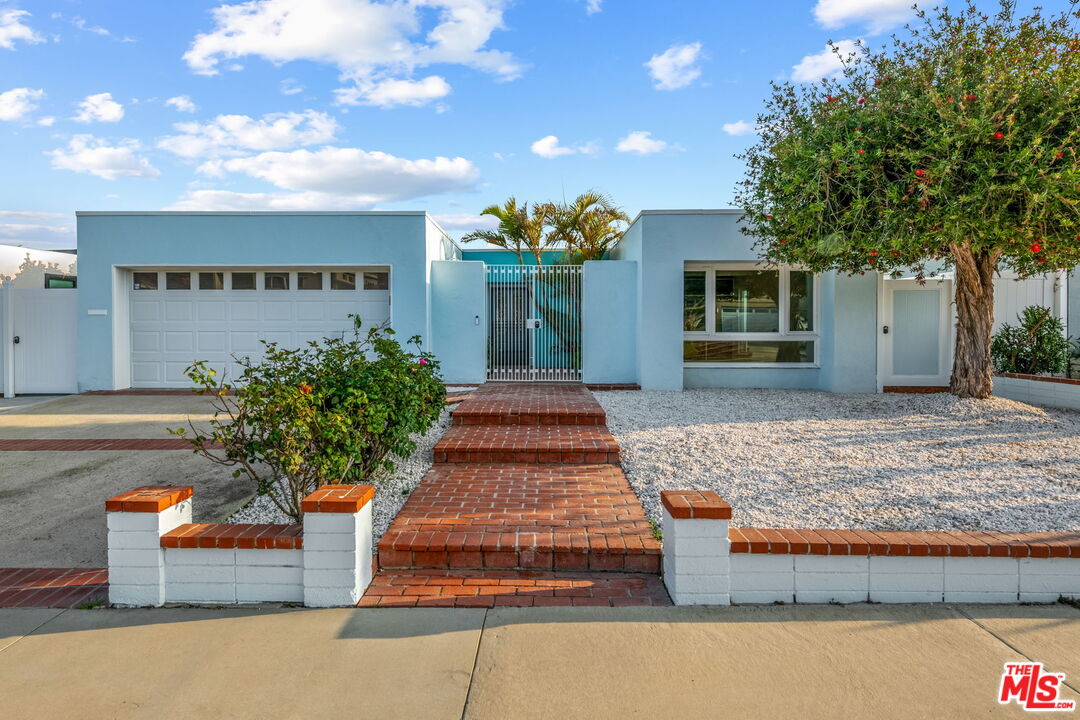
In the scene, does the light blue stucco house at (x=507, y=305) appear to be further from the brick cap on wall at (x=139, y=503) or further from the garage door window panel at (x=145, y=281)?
the brick cap on wall at (x=139, y=503)

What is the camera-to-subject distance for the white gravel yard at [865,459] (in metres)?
4.32

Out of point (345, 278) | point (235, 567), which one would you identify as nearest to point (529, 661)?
point (235, 567)

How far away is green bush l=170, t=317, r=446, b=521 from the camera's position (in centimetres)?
376

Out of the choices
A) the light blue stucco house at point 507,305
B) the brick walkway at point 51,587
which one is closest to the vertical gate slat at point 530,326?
the light blue stucco house at point 507,305

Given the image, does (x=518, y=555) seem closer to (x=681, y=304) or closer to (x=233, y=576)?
(x=233, y=576)

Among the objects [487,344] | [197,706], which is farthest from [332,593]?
[487,344]

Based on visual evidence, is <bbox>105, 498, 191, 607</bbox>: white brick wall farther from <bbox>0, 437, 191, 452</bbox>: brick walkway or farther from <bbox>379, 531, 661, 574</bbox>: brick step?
<bbox>0, 437, 191, 452</bbox>: brick walkway

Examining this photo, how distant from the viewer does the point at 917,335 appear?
1043 cm

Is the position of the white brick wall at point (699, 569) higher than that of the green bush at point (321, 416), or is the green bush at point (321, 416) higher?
the green bush at point (321, 416)

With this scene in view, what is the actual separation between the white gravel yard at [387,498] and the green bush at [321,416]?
0.13 meters

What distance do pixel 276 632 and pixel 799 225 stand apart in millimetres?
7199

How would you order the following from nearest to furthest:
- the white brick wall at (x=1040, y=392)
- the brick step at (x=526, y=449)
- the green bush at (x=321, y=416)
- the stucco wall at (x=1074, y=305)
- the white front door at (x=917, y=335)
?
the green bush at (x=321, y=416) → the brick step at (x=526, y=449) → the white brick wall at (x=1040, y=392) → the white front door at (x=917, y=335) → the stucco wall at (x=1074, y=305)

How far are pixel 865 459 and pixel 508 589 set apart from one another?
13.2ft

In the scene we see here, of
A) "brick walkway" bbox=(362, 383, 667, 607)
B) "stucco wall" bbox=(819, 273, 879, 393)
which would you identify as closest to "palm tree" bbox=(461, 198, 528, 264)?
"stucco wall" bbox=(819, 273, 879, 393)
